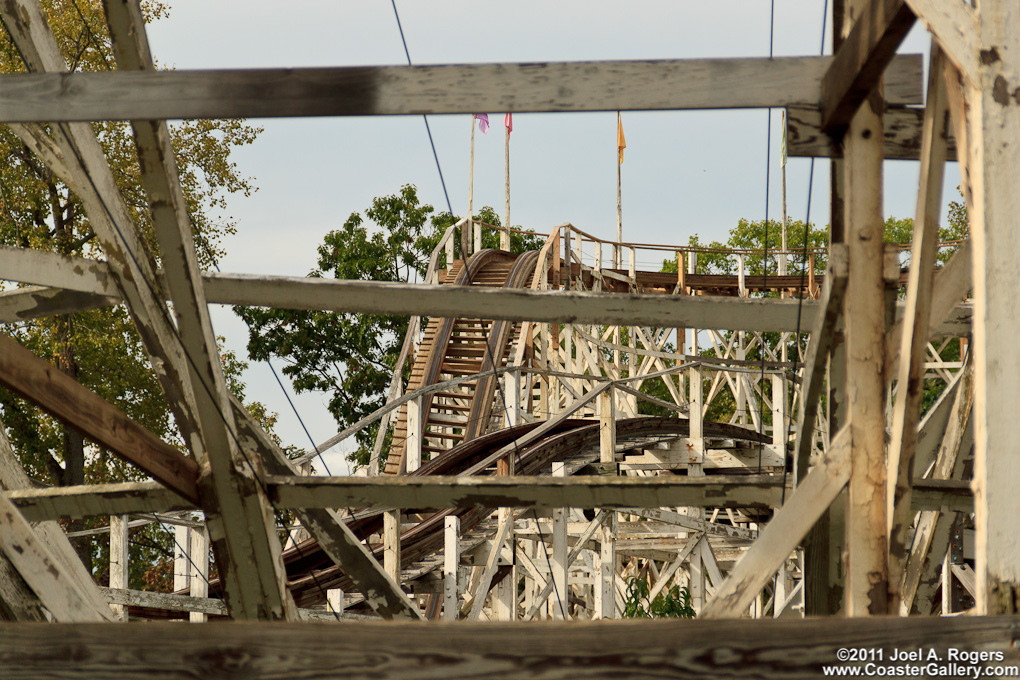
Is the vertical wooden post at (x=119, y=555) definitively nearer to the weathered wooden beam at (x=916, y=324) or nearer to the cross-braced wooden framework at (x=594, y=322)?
the cross-braced wooden framework at (x=594, y=322)

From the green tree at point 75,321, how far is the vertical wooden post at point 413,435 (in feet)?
26.4

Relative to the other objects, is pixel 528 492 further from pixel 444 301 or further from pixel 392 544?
pixel 392 544

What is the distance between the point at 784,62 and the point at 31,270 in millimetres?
2394

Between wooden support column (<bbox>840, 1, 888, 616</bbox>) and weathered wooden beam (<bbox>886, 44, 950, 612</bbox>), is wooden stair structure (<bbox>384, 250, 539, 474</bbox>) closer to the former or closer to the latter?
wooden support column (<bbox>840, 1, 888, 616</bbox>)

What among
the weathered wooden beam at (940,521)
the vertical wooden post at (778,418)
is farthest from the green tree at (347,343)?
the weathered wooden beam at (940,521)

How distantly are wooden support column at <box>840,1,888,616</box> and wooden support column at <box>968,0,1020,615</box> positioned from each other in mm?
773

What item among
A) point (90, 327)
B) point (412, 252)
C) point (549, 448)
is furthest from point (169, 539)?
point (549, 448)

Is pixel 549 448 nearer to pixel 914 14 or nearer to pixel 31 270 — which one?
pixel 31 270

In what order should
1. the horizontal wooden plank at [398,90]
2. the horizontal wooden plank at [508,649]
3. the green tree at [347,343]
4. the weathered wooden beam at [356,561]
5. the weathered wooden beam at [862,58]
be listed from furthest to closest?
the green tree at [347,343]
the weathered wooden beam at [356,561]
the horizontal wooden plank at [398,90]
the weathered wooden beam at [862,58]
the horizontal wooden plank at [508,649]

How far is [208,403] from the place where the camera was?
3258 millimetres

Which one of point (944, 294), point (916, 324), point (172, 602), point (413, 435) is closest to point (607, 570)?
point (413, 435)

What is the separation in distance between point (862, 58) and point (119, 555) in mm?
7561

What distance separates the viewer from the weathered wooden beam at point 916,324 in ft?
8.59

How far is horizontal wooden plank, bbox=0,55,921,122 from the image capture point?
2746 millimetres
